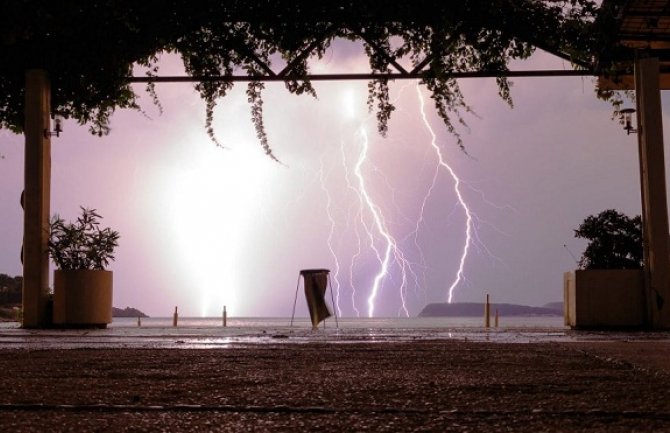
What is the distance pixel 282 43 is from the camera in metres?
11.1

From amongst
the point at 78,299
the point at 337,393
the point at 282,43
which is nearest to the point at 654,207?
the point at 282,43

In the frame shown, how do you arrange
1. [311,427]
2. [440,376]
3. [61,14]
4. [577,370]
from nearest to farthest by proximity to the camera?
[311,427], [440,376], [577,370], [61,14]

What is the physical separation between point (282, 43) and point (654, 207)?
516 centimetres

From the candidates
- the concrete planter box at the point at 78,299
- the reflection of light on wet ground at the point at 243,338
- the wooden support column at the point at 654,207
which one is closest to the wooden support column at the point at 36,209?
the concrete planter box at the point at 78,299

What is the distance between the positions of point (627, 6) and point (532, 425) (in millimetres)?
9654

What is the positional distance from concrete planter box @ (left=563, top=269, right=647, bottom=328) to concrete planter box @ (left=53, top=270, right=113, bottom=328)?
19.6 feet

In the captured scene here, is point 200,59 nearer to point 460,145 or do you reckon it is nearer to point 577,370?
point 460,145

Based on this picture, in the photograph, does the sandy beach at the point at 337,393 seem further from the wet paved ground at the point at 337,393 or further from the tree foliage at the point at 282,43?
the tree foliage at the point at 282,43

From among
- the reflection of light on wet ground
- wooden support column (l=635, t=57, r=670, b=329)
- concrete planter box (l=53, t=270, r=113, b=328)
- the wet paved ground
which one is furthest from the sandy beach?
wooden support column (l=635, t=57, r=670, b=329)

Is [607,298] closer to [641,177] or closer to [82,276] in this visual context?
[641,177]

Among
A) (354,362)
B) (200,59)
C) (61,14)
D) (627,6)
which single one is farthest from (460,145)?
(354,362)

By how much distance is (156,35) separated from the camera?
10.7 meters

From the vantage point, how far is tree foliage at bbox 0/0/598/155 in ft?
35.1

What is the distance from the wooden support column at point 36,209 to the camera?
34.4 ft
